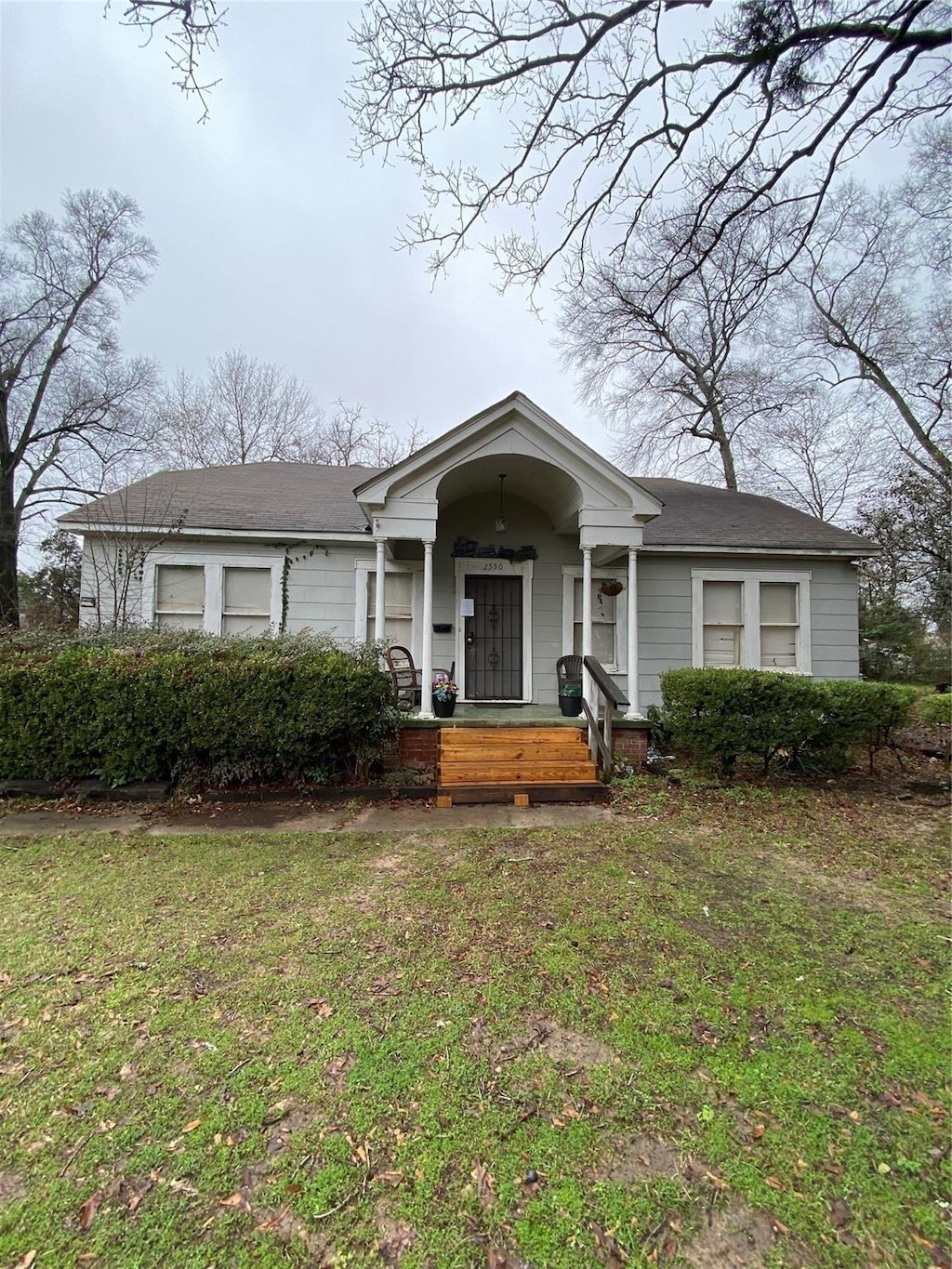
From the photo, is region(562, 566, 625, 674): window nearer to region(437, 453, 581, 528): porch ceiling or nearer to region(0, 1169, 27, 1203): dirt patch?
region(437, 453, 581, 528): porch ceiling

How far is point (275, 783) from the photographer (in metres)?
5.98

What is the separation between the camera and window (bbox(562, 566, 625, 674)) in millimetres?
9359

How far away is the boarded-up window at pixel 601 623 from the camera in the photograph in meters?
9.41

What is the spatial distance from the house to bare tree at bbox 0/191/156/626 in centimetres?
1075

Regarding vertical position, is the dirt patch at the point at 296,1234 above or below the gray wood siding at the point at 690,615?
below

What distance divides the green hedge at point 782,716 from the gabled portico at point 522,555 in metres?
1.26

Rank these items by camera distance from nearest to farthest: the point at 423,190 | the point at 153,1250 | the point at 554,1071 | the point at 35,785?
the point at 153,1250, the point at 554,1071, the point at 423,190, the point at 35,785

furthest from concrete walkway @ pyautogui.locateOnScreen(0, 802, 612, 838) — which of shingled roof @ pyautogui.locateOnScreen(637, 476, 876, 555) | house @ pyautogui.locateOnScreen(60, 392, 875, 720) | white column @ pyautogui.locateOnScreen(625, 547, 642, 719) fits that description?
shingled roof @ pyautogui.locateOnScreen(637, 476, 876, 555)

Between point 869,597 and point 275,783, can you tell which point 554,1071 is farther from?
point 869,597

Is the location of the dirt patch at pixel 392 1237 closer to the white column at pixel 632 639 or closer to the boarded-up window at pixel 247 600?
the white column at pixel 632 639

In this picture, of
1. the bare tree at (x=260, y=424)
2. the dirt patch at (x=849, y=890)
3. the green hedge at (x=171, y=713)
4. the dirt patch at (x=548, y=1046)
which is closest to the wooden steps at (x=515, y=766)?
the green hedge at (x=171, y=713)

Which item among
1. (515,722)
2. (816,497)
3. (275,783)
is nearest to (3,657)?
(275,783)

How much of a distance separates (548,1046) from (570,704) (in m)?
6.02

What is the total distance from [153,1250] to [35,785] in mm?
5782
